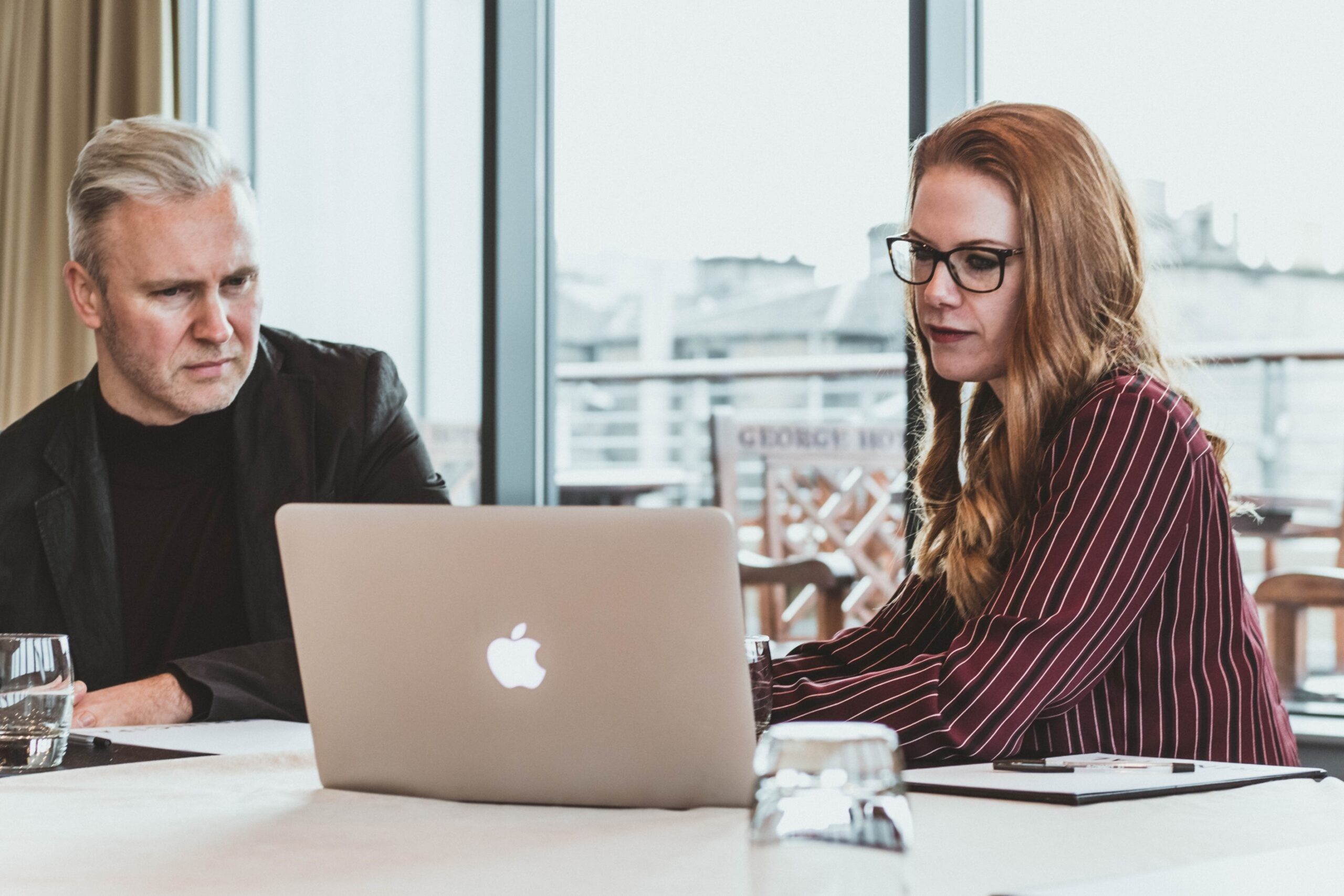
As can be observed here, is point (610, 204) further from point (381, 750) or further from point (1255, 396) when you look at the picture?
point (381, 750)

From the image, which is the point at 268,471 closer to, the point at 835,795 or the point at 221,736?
the point at 221,736

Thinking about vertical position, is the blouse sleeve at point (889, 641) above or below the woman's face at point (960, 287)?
below

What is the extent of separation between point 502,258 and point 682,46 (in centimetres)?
163

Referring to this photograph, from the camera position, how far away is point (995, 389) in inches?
53.8

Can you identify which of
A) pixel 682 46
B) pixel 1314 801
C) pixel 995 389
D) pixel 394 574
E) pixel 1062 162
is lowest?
pixel 1314 801

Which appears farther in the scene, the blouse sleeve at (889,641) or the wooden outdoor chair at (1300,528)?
the wooden outdoor chair at (1300,528)

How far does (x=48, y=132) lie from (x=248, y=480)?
1.99 metres

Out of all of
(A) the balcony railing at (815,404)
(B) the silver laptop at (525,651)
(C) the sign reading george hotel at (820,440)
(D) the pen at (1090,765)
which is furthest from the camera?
(C) the sign reading george hotel at (820,440)

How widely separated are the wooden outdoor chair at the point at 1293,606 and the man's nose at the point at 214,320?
1995 mm

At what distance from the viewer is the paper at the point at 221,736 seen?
1.19m

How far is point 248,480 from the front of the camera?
1.72m

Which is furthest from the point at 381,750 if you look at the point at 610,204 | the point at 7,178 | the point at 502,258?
the point at 7,178

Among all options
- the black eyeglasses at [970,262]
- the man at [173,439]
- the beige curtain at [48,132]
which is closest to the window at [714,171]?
the black eyeglasses at [970,262]

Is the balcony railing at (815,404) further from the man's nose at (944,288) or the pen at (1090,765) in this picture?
the pen at (1090,765)
